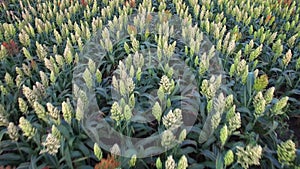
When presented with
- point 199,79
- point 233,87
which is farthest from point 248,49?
point 199,79

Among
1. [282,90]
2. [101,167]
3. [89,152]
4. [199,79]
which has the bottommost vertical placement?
[282,90]

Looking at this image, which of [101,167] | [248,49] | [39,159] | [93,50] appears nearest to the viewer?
[101,167]

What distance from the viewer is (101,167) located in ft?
6.58

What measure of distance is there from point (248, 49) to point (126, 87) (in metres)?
2.10

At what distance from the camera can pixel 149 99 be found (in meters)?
3.55

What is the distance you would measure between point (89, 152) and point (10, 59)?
2409mm

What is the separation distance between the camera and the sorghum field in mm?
2625

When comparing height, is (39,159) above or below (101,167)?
below

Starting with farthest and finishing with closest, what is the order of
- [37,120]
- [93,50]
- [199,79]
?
1. [93,50]
2. [199,79]
3. [37,120]

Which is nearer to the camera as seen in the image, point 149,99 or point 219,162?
point 219,162

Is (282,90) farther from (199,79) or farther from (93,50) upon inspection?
(93,50)

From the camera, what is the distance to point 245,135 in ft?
10.1

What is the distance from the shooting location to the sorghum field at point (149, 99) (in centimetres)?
262

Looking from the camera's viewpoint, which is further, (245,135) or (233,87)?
(233,87)
